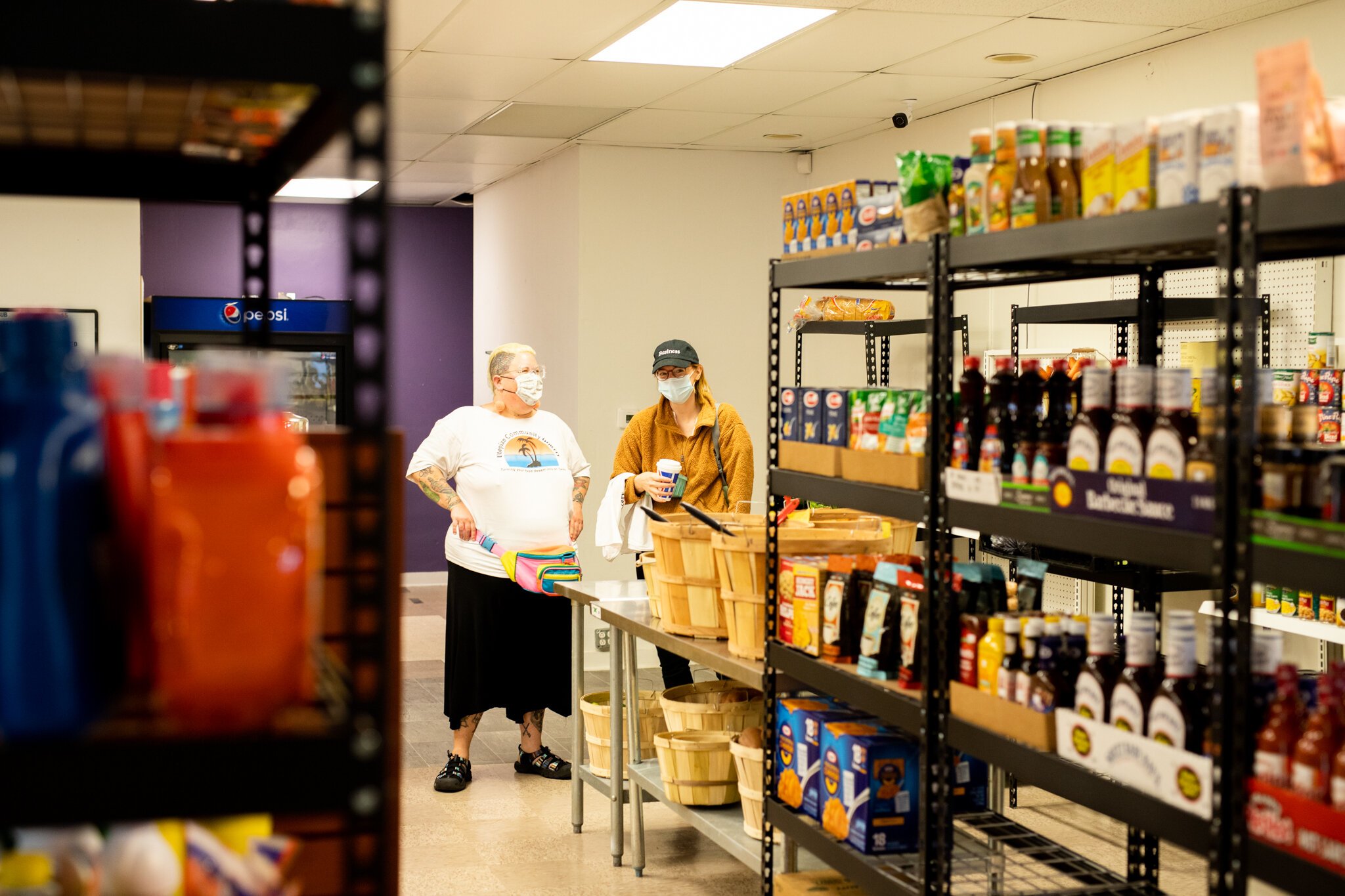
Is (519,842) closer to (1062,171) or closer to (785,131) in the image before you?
(1062,171)

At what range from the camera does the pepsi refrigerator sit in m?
10.0

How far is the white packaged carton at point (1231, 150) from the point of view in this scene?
204 cm

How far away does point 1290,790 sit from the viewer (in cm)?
190

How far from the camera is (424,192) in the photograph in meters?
10.6

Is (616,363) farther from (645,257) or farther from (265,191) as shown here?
(265,191)

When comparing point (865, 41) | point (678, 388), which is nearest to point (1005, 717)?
point (678, 388)

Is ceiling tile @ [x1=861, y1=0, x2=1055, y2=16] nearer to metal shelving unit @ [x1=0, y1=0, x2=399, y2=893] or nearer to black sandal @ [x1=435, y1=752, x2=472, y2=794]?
black sandal @ [x1=435, y1=752, x2=472, y2=794]

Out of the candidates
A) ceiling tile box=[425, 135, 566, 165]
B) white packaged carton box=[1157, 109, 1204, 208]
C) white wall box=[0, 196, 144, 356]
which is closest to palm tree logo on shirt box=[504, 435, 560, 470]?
white wall box=[0, 196, 144, 356]

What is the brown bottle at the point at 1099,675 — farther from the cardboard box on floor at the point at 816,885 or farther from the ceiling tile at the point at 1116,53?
the ceiling tile at the point at 1116,53

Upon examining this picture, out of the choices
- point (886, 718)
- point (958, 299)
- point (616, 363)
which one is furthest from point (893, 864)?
point (616, 363)

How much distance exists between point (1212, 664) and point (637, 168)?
661cm

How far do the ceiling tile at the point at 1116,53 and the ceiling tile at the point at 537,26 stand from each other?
6.65ft

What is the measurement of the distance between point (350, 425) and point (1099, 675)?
1683mm

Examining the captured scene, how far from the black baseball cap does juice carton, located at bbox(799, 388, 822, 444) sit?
2.13 metres
